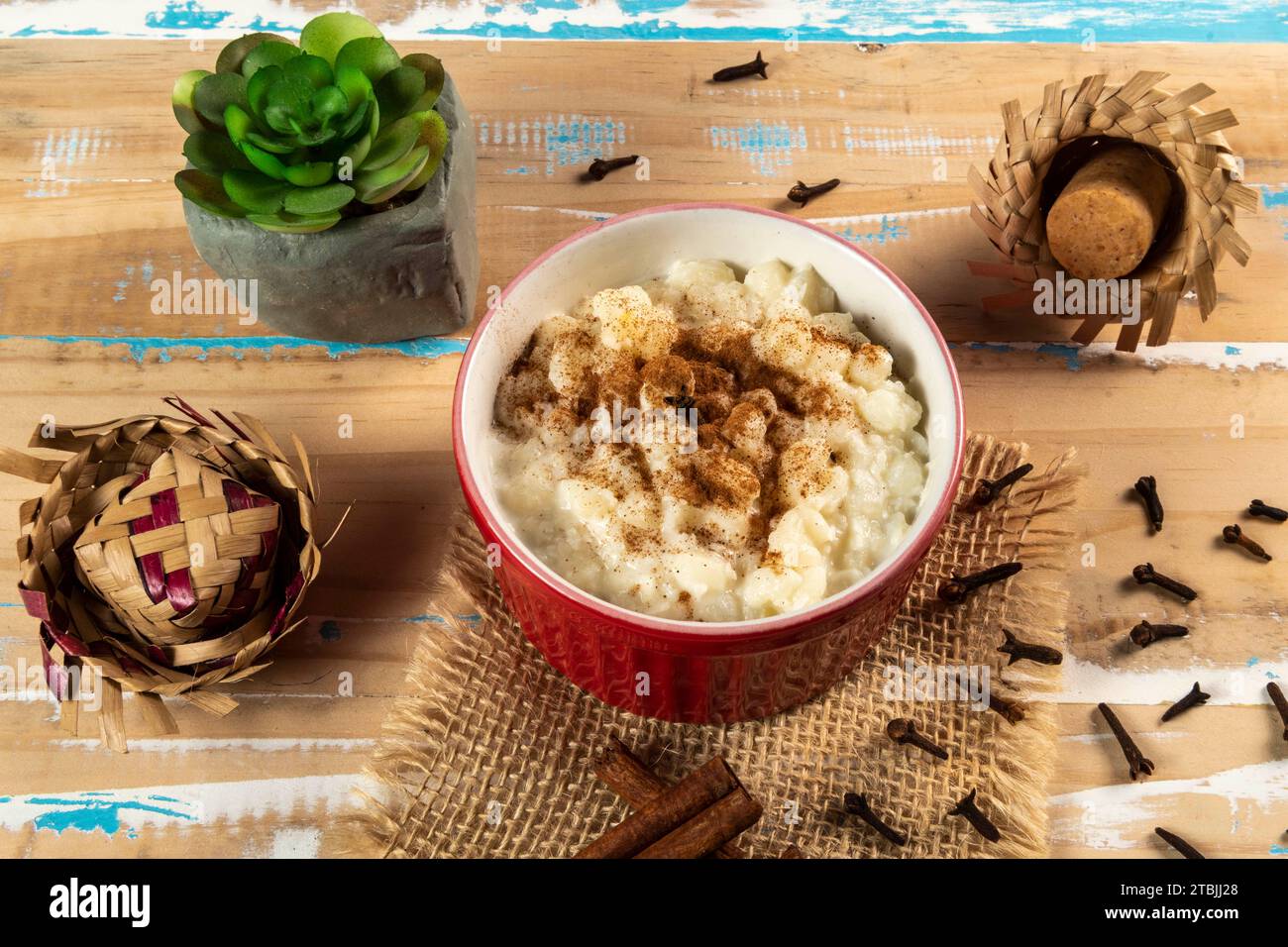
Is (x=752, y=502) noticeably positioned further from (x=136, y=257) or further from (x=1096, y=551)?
(x=136, y=257)

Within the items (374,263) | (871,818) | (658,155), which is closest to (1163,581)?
(871,818)

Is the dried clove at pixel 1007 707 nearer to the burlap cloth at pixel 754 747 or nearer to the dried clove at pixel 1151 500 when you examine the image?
the burlap cloth at pixel 754 747

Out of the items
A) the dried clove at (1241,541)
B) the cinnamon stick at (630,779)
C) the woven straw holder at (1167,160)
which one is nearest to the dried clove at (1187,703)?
the dried clove at (1241,541)

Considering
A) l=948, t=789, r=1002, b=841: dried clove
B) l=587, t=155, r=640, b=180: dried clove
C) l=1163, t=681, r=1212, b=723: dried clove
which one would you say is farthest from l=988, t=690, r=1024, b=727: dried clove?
l=587, t=155, r=640, b=180: dried clove

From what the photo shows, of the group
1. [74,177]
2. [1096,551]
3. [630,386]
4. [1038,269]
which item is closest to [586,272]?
[630,386]

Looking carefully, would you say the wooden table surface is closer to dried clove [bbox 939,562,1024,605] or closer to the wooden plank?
the wooden plank

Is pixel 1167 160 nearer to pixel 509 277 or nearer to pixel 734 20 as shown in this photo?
pixel 734 20
